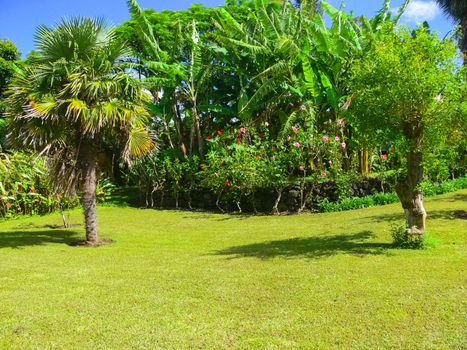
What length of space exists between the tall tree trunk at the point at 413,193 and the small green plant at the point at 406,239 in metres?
0.08

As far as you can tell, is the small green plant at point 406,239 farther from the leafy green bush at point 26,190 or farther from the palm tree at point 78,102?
the leafy green bush at point 26,190

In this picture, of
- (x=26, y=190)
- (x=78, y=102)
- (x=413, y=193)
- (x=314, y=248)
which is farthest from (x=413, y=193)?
(x=26, y=190)

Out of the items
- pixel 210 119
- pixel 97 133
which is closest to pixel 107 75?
pixel 97 133

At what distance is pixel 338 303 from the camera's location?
4887 millimetres

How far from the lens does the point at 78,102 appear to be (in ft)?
28.5

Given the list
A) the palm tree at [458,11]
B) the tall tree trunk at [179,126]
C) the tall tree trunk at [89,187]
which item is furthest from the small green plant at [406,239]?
the palm tree at [458,11]

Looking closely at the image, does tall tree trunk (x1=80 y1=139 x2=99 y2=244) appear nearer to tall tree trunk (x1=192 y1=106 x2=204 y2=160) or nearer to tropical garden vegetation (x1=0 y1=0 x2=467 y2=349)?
tropical garden vegetation (x1=0 y1=0 x2=467 y2=349)

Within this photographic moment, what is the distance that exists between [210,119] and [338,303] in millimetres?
14200

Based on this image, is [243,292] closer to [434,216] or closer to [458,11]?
[434,216]

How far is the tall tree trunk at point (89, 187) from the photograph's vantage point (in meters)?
9.60

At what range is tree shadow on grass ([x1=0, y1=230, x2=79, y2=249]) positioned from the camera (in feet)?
31.7

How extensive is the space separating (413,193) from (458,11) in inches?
768

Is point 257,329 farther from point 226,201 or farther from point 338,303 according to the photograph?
point 226,201

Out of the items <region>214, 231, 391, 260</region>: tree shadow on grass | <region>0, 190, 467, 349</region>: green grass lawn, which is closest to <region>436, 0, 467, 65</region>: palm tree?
<region>0, 190, 467, 349</region>: green grass lawn
